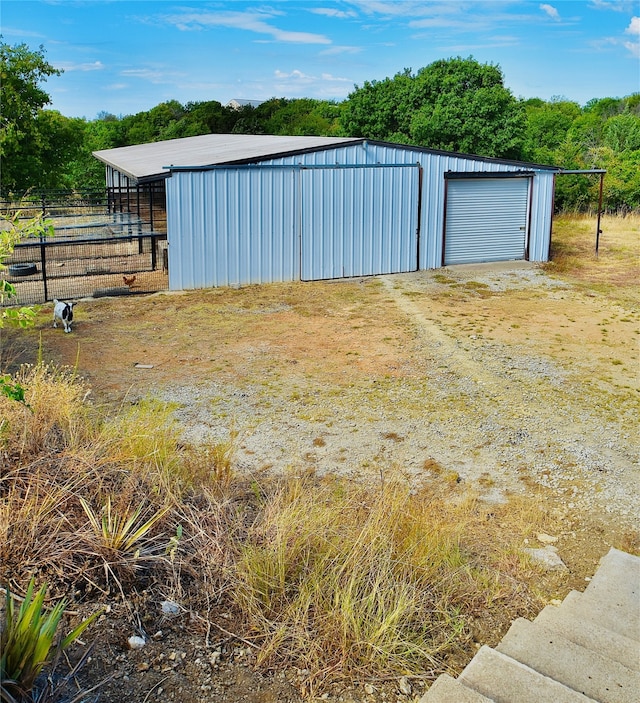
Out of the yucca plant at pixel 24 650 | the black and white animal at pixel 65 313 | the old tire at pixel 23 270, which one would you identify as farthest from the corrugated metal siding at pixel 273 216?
the yucca plant at pixel 24 650

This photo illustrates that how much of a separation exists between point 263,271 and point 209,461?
9.15m

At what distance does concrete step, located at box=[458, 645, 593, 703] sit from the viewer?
9.12 ft

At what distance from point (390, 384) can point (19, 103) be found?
18.3 metres

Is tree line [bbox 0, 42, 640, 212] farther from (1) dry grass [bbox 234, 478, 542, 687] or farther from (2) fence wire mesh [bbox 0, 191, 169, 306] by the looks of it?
(1) dry grass [bbox 234, 478, 542, 687]

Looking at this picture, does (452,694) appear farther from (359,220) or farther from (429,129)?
(429,129)

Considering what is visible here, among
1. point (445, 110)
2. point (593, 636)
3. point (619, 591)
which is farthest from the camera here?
point (445, 110)

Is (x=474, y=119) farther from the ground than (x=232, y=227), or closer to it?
farther from the ground

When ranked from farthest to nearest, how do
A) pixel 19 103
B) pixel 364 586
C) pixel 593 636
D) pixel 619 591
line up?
pixel 19 103 < pixel 619 591 < pixel 364 586 < pixel 593 636

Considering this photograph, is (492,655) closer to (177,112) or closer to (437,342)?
(437,342)

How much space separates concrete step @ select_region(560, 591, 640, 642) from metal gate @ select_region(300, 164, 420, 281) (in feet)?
36.2

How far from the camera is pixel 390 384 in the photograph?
8.31 metres

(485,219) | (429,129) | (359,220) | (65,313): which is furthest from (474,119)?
(65,313)

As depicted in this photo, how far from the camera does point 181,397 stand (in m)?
7.79

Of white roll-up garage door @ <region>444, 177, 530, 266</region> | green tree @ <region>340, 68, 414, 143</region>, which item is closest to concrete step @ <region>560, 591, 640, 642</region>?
white roll-up garage door @ <region>444, 177, 530, 266</region>
